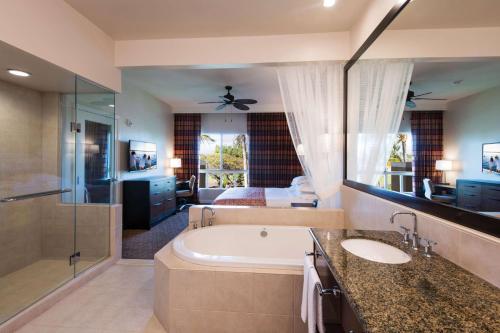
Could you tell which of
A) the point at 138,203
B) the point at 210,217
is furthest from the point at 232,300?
the point at 138,203

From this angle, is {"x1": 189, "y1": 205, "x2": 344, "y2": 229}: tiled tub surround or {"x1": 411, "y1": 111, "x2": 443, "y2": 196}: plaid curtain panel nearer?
{"x1": 411, "y1": 111, "x2": 443, "y2": 196}: plaid curtain panel

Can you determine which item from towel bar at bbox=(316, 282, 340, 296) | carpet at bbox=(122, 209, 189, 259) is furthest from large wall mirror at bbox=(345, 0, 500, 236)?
carpet at bbox=(122, 209, 189, 259)

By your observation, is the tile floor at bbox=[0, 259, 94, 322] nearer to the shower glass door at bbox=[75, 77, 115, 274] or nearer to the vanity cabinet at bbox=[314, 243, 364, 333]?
the shower glass door at bbox=[75, 77, 115, 274]

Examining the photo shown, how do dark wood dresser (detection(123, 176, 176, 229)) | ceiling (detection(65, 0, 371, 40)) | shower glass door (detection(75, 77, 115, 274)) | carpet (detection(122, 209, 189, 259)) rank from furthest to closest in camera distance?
dark wood dresser (detection(123, 176, 176, 229)), carpet (detection(122, 209, 189, 259)), shower glass door (detection(75, 77, 115, 274)), ceiling (detection(65, 0, 371, 40))

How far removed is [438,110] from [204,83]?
3782 mm

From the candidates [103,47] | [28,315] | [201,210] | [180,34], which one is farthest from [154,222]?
[180,34]

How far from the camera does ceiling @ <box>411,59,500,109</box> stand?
0.94 metres

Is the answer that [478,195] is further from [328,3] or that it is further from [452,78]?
[328,3]

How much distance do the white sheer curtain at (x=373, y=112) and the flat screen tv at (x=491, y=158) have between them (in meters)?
0.67

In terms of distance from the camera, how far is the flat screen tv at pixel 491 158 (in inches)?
34.0

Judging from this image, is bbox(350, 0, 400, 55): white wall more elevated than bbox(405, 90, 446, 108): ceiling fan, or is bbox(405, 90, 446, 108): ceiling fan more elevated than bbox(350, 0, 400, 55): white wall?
bbox(350, 0, 400, 55): white wall

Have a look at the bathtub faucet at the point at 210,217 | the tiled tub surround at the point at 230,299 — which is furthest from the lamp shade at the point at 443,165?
the bathtub faucet at the point at 210,217

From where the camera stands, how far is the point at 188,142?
630 cm

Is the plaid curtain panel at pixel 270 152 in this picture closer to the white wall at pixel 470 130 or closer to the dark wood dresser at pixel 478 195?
the white wall at pixel 470 130
